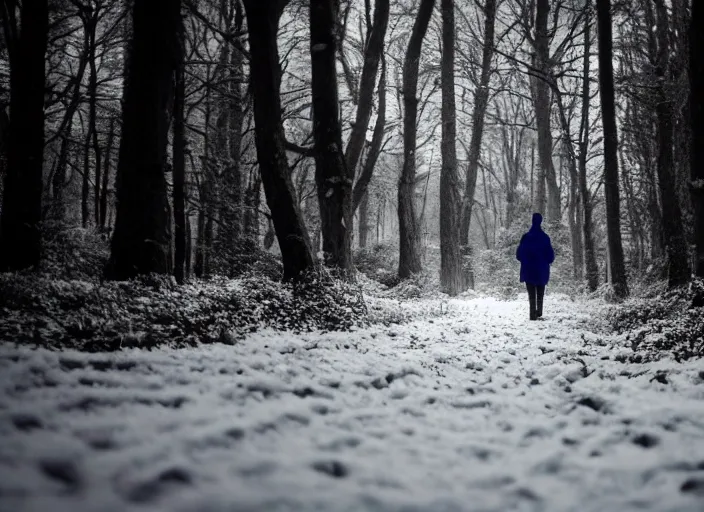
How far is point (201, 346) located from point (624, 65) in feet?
54.5

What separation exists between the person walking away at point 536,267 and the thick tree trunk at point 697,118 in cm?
239

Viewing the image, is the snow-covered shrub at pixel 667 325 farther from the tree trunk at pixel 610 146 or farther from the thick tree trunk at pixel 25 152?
the thick tree trunk at pixel 25 152

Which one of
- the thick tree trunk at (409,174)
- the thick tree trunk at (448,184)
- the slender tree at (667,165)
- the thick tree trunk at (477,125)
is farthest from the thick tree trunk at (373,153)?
the slender tree at (667,165)

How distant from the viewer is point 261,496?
1574 mm

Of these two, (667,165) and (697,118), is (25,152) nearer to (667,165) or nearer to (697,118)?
(697,118)

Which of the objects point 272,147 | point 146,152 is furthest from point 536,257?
point 146,152

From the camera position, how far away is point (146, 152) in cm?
608

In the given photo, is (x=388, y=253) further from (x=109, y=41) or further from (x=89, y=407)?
(x=89, y=407)

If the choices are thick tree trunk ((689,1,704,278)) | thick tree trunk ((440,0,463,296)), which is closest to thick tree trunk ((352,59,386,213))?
thick tree trunk ((440,0,463,296))

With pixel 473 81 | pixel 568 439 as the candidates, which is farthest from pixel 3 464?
pixel 473 81

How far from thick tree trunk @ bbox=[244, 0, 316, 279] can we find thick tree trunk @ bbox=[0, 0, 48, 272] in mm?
3553

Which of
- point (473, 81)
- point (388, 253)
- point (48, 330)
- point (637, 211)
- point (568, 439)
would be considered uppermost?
point (473, 81)

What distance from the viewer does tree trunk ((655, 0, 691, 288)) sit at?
9820 mm

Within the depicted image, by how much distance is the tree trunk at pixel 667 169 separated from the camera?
982cm
